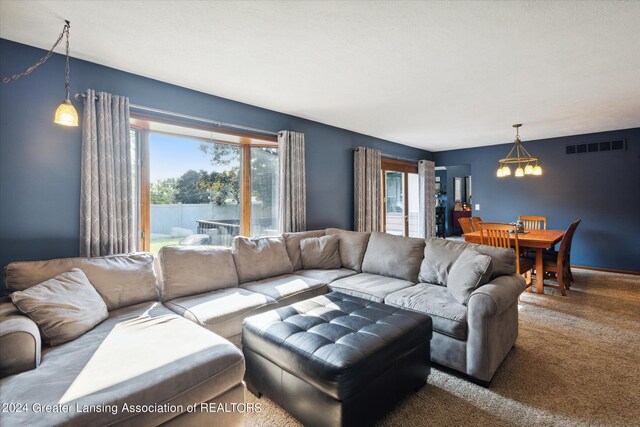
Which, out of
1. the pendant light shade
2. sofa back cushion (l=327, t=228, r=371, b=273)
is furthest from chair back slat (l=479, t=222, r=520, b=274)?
the pendant light shade

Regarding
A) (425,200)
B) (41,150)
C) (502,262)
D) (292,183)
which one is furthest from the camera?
(425,200)

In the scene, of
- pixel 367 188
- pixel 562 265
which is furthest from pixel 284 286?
pixel 562 265

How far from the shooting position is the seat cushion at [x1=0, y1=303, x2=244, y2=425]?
1282 millimetres

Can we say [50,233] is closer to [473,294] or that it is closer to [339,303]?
[339,303]

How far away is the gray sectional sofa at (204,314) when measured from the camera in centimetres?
142

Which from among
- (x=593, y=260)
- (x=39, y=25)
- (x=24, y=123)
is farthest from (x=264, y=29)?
(x=593, y=260)

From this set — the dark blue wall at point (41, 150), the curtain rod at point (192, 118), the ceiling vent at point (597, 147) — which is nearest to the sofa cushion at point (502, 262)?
the curtain rod at point (192, 118)

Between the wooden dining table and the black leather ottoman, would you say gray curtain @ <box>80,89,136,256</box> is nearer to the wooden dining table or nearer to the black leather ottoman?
the black leather ottoman

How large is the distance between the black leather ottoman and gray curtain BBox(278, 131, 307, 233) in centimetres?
201

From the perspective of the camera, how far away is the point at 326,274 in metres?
3.48

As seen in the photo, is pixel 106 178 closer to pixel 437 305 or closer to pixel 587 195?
pixel 437 305

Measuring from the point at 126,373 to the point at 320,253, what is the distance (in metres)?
2.54

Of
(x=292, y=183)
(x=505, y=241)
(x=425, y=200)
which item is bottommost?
(x=505, y=241)

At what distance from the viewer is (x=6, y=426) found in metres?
1.15
